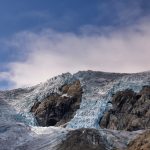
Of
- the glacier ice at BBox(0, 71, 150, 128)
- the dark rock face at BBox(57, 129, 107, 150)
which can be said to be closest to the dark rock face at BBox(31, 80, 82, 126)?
the glacier ice at BBox(0, 71, 150, 128)

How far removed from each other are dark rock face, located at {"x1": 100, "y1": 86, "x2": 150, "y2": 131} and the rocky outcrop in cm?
1449

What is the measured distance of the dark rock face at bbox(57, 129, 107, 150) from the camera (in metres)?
83.0

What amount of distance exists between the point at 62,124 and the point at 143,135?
29.1 m

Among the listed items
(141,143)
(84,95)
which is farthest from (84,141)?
(84,95)

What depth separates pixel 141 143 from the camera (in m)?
79.3

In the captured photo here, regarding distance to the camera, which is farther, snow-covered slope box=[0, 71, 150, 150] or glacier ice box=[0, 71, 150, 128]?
glacier ice box=[0, 71, 150, 128]

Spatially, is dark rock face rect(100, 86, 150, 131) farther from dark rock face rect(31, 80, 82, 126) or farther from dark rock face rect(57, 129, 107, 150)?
dark rock face rect(57, 129, 107, 150)

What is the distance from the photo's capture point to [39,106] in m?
115

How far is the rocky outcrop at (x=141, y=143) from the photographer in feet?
254

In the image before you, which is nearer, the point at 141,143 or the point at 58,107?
the point at 141,143

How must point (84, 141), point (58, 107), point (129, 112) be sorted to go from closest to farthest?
point (84, 141)
point (129, 112)
point (58, 107)

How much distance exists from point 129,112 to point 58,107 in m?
16.3

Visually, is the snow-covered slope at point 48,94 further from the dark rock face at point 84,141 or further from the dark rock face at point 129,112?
the dark rock face at point 84,141

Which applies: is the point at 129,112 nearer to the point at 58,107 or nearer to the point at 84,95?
the point at 84,95
